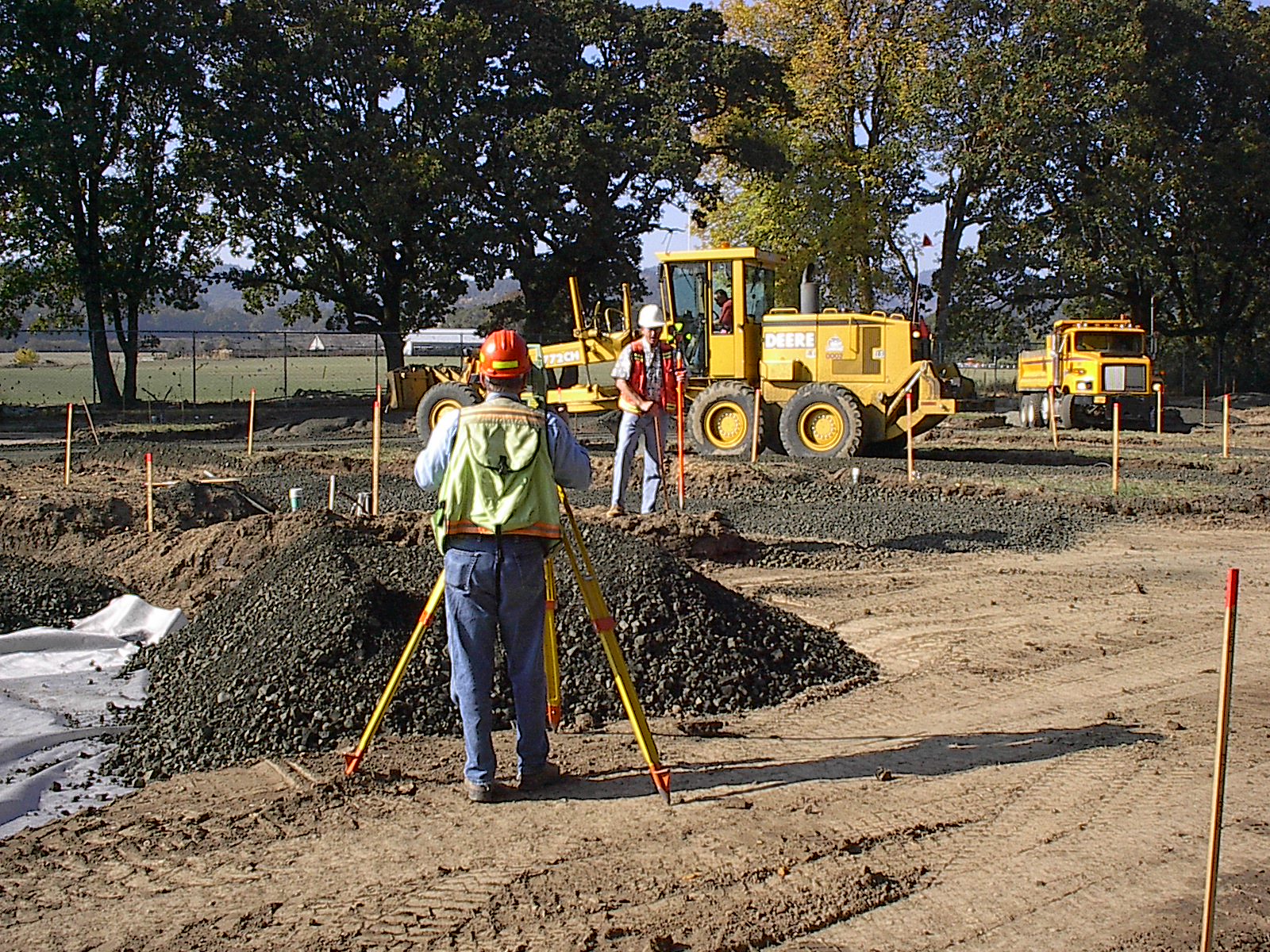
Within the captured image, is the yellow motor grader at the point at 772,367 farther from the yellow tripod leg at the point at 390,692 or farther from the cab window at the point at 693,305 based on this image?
the yellow tripod leg at the point at 390,692

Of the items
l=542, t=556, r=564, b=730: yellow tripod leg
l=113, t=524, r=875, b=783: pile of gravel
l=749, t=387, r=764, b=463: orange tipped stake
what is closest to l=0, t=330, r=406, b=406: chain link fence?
l=749, t=387, r=764, b=463: orange tipped stake

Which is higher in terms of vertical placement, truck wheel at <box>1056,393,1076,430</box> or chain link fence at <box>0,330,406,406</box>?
chain link fence at <box>0,330,406,406</box>

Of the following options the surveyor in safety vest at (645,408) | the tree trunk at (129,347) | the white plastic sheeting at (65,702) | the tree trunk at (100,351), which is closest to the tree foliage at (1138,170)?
the tree trunk at (129,347)

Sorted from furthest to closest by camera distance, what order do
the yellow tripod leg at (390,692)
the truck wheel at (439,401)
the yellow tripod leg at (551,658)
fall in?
the truck wheel at (439,401) → the yellow tripod leg at (551,658) → the yellow tripod leg at (390,692)

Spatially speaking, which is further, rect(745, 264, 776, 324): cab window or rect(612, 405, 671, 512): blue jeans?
rect(745, 264, 776, 324): cab window

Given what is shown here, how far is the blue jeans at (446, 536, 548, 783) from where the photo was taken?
18.1ft

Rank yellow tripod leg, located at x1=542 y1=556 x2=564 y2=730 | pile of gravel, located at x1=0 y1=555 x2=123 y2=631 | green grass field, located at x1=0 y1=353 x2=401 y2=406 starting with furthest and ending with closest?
green grass field, located at x1=0 y1=353 x2=401 y2=406 < pile of gravel, located at x1=0 y1=555 x2=123 y2=631 < yellow tripod leg, located at x1=542 y1=556 x2=564 y2=730

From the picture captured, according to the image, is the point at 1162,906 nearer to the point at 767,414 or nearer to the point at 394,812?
the point at 394,812

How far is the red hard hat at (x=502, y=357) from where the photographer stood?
221 inches

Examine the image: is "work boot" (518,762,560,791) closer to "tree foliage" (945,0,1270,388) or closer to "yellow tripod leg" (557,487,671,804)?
"yellow tripod leg" (557,487,671,804)

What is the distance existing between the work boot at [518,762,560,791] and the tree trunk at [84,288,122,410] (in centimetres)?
2926

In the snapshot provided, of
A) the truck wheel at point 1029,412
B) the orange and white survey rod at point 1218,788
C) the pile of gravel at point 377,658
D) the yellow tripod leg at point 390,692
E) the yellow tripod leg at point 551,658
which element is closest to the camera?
the orange and white survey rod at point 1218,788

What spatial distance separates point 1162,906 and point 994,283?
42.3 metres

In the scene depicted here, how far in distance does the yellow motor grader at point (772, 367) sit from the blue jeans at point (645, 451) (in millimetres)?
7173
